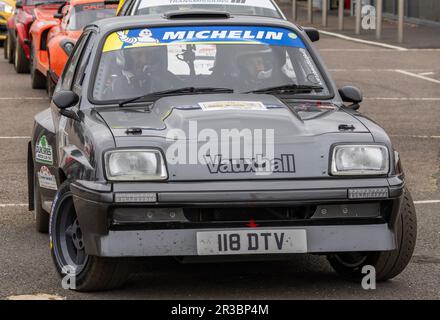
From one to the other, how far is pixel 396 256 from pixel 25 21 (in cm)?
1482

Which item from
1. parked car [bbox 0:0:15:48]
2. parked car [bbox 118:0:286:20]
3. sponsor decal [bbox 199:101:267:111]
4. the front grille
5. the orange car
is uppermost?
sponsor decal [bbox 199:101:267:111]

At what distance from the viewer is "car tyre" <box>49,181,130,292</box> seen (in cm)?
676

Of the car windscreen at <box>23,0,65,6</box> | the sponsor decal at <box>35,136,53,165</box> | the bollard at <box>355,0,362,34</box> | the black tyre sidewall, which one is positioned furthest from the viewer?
the bollard at <box>355,0,362,34</box>

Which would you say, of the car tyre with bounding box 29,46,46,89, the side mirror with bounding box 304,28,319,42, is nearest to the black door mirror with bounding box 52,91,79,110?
the side mirror with bounding box 304,28,319,42

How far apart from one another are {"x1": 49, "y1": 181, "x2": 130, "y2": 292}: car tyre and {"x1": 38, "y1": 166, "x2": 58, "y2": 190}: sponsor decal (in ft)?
2.84

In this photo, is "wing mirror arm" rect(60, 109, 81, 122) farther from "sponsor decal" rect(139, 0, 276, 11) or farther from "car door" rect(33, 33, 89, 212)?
"sponsor decal" rect(139, 0, 276, 11)

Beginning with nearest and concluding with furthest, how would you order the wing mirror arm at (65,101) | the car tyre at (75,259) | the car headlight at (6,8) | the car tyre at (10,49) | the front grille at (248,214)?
1. the front grille at (248,214)
2. the car tyre at (75,259)
3. the wing mirror arm at (65,101)
4. the car tyre at (10,49)
5. the car headlight at (6,8)

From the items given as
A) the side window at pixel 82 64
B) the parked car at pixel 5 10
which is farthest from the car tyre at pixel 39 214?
the parked car at pixel 5 10

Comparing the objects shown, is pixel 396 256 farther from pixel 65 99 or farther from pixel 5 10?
pixel 5 10

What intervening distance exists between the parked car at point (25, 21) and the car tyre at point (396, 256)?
1376 centimetres

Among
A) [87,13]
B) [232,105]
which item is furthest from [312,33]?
[232,105]

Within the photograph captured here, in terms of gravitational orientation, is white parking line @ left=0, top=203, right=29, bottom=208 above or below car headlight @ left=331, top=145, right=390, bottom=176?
below

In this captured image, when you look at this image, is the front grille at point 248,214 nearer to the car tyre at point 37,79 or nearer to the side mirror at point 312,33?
the side mirror at point 312,33

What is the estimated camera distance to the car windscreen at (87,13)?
17500mm
